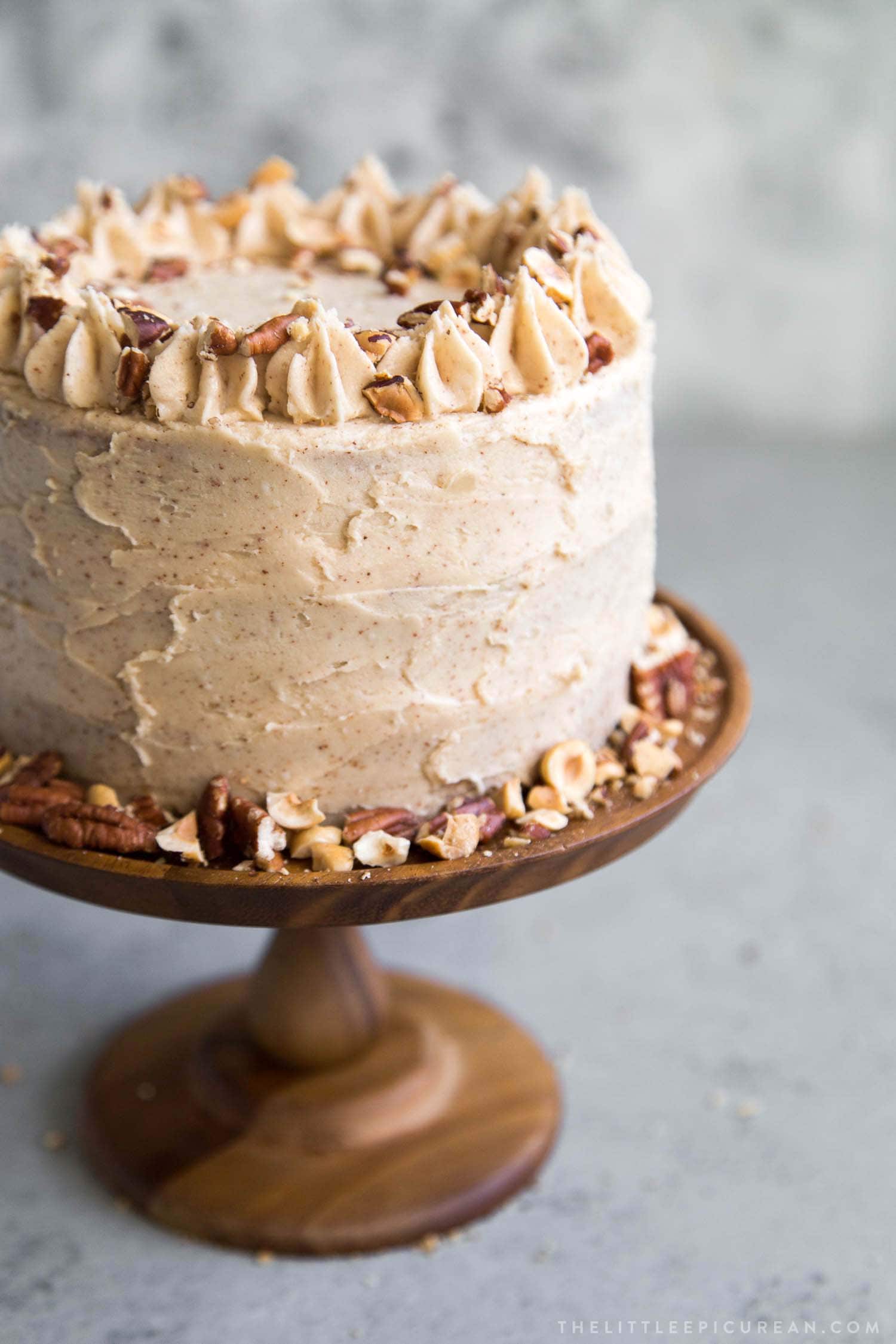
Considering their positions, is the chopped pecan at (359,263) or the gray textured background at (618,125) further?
the gray textured background at (618,125)

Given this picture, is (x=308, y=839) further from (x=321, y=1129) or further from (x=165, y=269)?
(x=165, y=269)

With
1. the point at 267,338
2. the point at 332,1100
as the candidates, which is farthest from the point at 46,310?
the point at 332,1100

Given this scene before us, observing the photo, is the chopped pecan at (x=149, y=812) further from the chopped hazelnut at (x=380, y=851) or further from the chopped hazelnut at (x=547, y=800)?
the chopped hazelnut at (x=547, y=800)

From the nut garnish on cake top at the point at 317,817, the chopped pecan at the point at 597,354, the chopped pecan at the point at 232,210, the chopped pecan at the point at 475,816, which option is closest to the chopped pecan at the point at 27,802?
the nut garnish on cake top at the point at 317,817

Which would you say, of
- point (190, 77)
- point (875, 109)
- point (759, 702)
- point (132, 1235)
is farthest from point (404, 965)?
point (875, 109)

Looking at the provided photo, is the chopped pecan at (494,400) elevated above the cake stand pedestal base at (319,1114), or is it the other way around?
the chopped pecan at (494,400)

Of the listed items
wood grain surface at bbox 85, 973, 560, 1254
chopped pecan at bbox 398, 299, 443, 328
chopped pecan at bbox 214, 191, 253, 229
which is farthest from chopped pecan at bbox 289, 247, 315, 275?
wood grain surface at bbox 85, 973, 560, 1254
